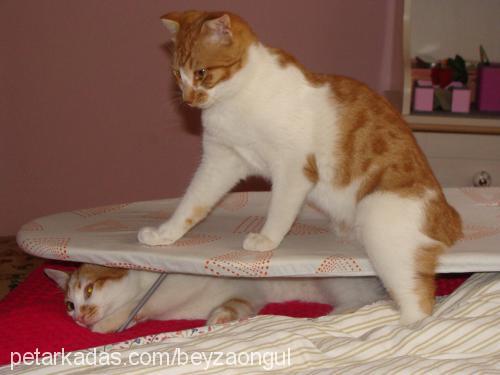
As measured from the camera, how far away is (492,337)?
121cm

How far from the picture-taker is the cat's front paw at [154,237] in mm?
1577

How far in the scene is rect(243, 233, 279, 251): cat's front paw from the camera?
150 centimetres

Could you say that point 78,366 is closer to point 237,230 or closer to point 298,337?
point 298,337

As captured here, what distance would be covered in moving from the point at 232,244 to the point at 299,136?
308 mm

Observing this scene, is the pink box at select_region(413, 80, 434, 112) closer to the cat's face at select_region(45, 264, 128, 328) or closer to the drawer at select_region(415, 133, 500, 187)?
the drawer at select_region(415, 133, 500, 187)

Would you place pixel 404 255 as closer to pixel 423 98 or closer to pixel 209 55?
pixel 209 55

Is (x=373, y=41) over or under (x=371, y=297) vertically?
over

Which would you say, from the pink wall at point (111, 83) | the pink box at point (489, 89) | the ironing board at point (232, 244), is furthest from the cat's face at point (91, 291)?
the pink box at point (489, 89)

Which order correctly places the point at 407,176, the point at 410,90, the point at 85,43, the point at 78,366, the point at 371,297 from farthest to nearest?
the point at 85,43 → the point at 410,90 → the point at 371,297 → the point at 407,176 → the point at 78,366

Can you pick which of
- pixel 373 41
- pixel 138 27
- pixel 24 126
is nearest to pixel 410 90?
pixel 373 41

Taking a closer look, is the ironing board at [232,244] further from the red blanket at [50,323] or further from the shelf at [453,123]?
the shelf at [453,123]

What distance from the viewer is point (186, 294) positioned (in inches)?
68.4

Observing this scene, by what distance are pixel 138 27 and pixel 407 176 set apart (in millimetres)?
1610

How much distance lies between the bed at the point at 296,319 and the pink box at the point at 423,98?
0.56m
